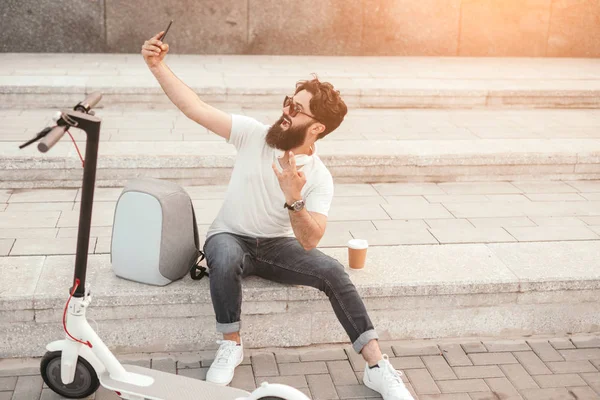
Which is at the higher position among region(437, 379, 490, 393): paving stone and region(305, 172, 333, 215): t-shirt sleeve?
region(305, 172, 333, 215): t-shirt sleeve

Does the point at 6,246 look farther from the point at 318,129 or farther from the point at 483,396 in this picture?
the point at 483,396

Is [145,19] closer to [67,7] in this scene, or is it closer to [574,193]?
[67,7]

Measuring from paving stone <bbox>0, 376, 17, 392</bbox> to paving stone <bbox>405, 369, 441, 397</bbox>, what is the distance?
1.82 meters

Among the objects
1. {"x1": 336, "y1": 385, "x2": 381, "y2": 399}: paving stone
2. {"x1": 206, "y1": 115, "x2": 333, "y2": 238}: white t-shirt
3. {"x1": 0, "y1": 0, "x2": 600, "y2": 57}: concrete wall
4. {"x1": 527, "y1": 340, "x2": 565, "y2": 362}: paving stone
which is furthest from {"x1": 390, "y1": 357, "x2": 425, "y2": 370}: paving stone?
{"x1": 0, "y1": 0, "x2": 600, "y2": 57}: concrete wall

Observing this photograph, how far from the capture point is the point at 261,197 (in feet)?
12.1

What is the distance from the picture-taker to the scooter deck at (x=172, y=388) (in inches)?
124

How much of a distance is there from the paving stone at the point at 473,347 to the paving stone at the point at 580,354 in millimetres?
394

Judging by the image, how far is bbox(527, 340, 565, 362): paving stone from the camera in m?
3.90

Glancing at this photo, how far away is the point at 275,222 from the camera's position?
12.3 feet

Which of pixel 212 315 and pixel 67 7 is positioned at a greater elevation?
pixel 67 7

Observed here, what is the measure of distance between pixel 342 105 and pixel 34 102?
4132 mm

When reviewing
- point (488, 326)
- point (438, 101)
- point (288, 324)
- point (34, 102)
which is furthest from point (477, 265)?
point (34, 102)

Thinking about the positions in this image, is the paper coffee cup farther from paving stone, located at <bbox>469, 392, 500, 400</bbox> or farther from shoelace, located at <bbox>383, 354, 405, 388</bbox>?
paving stone, located at <bbox>469, 392, 500, 400</bbox>

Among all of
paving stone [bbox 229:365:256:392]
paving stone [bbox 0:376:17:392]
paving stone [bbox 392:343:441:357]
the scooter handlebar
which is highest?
the scooter handlebar
